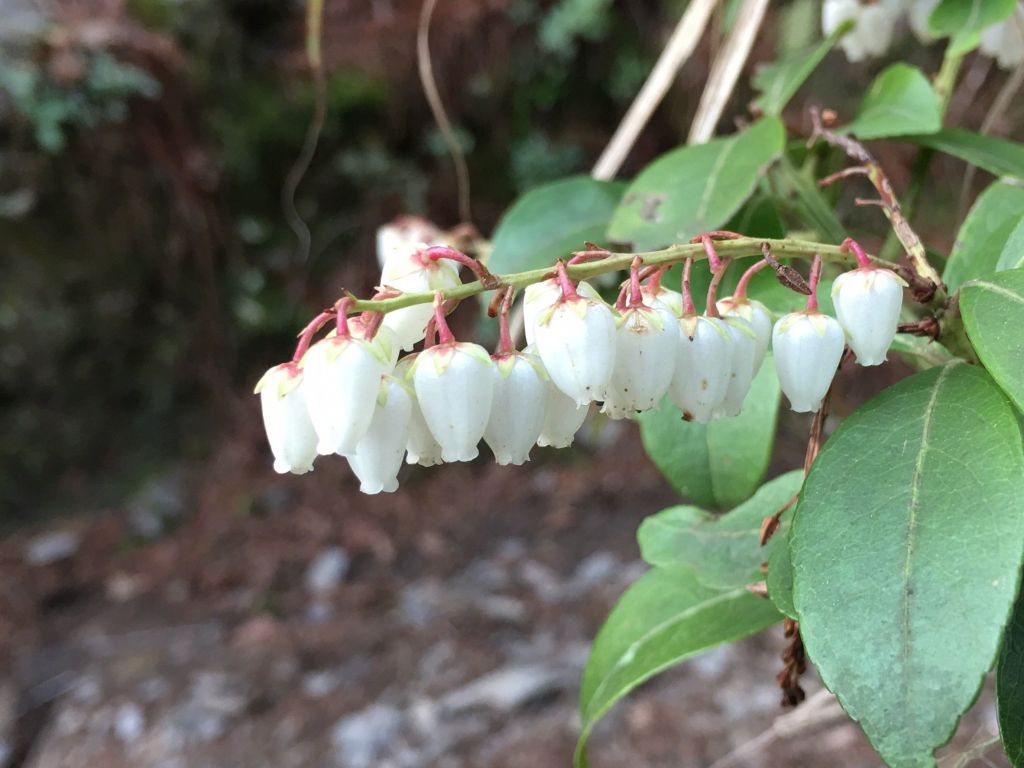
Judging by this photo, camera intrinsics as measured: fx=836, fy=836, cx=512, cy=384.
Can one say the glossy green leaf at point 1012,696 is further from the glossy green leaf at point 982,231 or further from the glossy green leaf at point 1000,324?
the glossy green leaf at point 982,231

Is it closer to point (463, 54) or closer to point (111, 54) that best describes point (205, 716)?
point (111, 54)

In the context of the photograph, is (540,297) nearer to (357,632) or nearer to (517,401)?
(517,401)

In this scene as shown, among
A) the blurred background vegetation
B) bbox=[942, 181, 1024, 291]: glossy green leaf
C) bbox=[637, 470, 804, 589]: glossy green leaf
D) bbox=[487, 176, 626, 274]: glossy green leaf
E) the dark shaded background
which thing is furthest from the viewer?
the blurred background vegetation

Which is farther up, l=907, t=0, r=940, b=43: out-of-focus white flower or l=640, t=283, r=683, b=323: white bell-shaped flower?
l=907, t=0, r=940, b=43: out-of-focus white flower

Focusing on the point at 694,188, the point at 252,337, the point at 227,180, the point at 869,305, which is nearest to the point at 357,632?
the point at 252,337

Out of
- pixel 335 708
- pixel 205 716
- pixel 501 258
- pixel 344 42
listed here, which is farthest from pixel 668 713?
pixel 344 42

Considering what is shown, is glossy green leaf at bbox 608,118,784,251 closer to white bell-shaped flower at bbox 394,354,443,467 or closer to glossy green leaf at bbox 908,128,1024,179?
glossy green leaf at bbox 908,128,1024,179

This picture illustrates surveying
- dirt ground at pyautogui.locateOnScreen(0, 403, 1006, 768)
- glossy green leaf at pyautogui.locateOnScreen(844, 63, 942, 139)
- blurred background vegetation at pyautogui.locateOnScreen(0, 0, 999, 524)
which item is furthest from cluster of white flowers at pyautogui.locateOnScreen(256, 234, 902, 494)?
blurred background vegetation at pyautogui.locateOnScreen(0, 0, 999, 524)
